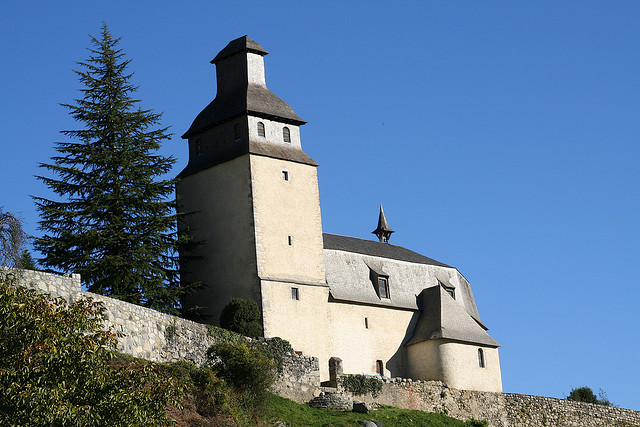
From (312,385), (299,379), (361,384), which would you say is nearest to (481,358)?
(361,384)

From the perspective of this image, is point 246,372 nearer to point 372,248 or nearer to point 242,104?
point 242,104

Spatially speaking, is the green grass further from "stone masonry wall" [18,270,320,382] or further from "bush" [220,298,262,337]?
"bush" [220,298,262,337]

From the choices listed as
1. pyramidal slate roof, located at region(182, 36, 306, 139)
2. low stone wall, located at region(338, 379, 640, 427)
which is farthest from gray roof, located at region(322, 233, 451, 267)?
low stone wall, located at region(338, 379, 640, 427)

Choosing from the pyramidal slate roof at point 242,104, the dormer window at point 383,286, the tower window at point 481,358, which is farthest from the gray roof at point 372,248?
the pyramidal slate roof at point 242,104

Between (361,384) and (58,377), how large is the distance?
22011 mm

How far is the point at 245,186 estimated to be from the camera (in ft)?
139

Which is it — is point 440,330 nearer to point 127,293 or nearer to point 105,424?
point 127,293

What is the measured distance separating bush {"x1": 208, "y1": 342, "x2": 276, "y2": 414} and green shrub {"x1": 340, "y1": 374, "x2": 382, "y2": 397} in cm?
725

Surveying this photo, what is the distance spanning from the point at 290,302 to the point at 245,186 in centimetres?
532

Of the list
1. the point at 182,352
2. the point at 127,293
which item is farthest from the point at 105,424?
the point at 127,293

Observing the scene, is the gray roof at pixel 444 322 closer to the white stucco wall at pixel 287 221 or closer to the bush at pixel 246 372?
the white stucco wall at pixel 287 221

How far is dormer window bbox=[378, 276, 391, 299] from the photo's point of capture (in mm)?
47769

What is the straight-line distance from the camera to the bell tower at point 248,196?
4166 cm

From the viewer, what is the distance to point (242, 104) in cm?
4431
